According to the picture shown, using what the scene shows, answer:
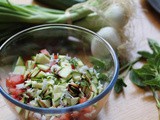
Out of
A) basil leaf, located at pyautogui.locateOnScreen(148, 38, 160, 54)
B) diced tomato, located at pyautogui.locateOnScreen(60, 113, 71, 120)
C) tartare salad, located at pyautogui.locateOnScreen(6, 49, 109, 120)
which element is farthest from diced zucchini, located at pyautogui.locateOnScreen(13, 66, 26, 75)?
basil leaf, located at pyautogui.locateOnScreen(148, 38, 160, 54)

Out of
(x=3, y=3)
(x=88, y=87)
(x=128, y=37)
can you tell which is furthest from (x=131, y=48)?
(x=3, y=3)

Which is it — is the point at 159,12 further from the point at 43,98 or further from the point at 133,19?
the point at 43,98

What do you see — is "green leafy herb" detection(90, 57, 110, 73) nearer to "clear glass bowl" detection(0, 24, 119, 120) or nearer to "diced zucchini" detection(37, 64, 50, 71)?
"clear glass bowl" detection(0, 24, 119, 120)

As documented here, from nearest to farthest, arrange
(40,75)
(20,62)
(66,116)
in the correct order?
(66,116) → (40,75) → (20,62)

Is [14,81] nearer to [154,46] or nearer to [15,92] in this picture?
[15,92]

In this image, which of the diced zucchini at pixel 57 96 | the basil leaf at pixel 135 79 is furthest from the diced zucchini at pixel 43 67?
the basil leaf at pixel 135 79

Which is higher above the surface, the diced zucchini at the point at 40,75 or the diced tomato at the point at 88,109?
the diced zucchini at the point at 40,75

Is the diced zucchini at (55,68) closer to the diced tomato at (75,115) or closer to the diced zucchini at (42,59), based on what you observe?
the diced zucchini at (42,59)

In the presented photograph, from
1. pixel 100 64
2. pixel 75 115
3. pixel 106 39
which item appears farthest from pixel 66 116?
pixel 106 39
